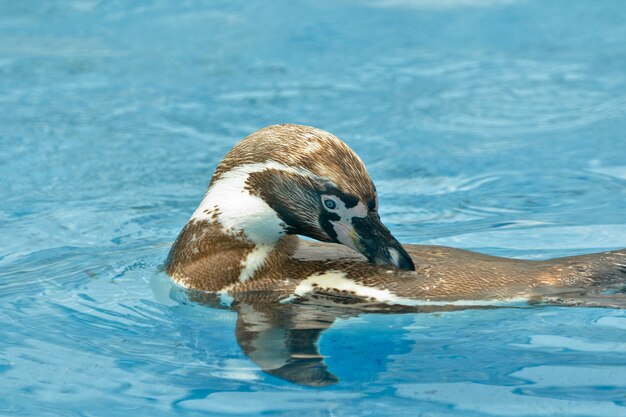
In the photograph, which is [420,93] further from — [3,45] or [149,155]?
[3,45]

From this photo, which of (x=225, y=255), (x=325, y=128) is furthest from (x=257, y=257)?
(x=325, y=128)

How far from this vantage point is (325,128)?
28.8ft

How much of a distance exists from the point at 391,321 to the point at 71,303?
5.11 ft

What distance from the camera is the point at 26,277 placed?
6.22 m

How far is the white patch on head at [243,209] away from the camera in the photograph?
5.32 metres

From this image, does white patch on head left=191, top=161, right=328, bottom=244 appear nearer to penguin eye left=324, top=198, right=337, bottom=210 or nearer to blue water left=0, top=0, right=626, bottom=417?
penguin eye left=324, top=198, right=337, bottom=210

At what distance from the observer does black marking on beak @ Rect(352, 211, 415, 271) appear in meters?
5.25

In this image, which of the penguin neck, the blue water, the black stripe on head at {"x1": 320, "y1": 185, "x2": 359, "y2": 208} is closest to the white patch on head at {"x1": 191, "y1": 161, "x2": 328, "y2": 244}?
the penguin neck

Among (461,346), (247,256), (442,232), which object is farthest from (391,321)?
(442,232)

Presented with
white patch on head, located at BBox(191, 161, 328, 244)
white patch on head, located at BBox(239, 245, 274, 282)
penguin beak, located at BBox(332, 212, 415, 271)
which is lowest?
white patch on head, located at BBox(239, 245, 274, 282)

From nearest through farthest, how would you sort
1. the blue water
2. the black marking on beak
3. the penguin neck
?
the blue water, the black marking on beak, the penguin neck

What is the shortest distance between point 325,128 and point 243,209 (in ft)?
11.5

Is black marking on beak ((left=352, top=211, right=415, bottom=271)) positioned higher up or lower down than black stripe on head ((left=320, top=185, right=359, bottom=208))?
lower down

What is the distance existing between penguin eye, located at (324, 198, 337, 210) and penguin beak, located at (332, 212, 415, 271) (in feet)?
0.33
